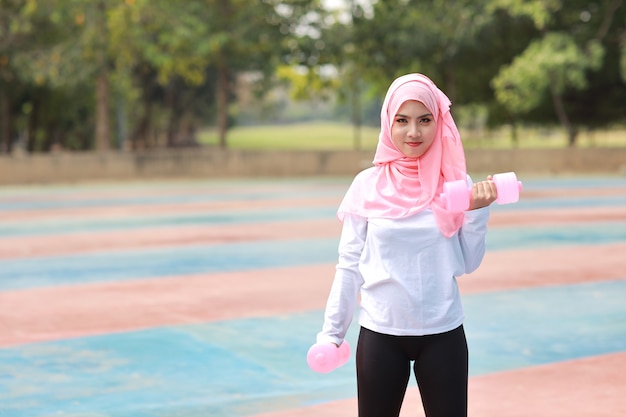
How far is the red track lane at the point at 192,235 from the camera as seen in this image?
13.4m

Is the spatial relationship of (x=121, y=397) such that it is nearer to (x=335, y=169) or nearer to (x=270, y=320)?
(x=270, y=320)

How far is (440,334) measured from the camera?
3324 mm

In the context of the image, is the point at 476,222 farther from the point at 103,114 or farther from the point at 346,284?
the point at 103,114

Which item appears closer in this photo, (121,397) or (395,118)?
(395,118)

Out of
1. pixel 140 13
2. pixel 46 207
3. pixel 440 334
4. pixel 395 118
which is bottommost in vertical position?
pixel 46 207

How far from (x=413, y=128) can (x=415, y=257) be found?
438 mm

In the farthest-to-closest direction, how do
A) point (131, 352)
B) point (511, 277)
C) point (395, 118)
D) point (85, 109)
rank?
point (85, 109)
point (511, 277)
point (131, 352)
point (395, 118)

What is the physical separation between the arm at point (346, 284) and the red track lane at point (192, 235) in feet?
32.4

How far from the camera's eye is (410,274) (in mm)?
Answer: 3322

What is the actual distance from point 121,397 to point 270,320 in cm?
245

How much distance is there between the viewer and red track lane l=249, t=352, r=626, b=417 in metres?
5.31

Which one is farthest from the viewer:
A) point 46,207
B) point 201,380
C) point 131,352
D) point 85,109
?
point 85,109

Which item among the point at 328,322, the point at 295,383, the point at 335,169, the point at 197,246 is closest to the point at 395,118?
the point at 328,322

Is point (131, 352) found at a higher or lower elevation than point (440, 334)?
lower
